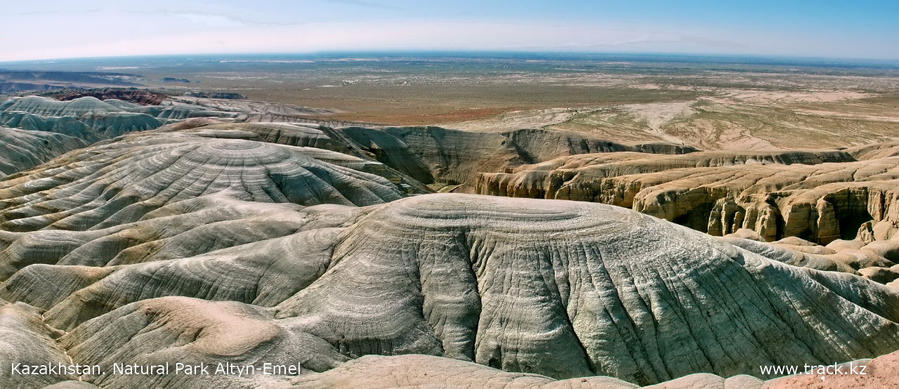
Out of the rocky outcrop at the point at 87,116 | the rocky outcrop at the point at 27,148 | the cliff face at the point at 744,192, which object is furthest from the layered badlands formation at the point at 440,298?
the rocky outcrop at the point at 87,116

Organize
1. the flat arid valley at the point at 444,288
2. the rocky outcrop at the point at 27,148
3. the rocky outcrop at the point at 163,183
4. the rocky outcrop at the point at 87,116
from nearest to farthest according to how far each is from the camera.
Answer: the flat arid valley at the point at 444,288, the rocky outcrop at the point at 163,183, the rocky outcrop at the point at 27,148, the rocky outcrop at the point at 87,116

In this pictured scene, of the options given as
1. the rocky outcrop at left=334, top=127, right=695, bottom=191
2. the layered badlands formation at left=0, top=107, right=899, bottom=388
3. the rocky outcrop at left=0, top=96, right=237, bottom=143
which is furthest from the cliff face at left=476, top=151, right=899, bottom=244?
the rocky outcrop at left=0, top=96, right=237, bottom=143

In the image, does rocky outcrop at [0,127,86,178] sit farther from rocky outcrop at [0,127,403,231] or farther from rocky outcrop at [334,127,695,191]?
rocky outcrop at [334,127,695,191]

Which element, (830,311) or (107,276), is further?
(107,276)

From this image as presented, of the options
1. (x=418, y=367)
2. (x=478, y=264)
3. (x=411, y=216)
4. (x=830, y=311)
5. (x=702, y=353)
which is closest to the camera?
(x=418, y=367)

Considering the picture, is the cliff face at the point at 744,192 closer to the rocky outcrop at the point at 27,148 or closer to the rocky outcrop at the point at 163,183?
the rocky outcrop at the point at 163,183

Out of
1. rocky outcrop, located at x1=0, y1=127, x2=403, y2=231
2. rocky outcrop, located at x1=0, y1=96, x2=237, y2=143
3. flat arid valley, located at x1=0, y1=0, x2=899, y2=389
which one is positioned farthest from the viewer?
rocky outcrop, located at x1=0, y1=96, x2=237, y2=143

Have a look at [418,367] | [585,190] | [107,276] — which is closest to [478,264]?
[418,367]

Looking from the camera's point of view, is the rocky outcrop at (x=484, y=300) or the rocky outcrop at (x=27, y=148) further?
the rocky outcrop at (x=27, y=148)

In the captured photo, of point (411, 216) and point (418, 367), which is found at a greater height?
point (411, 216)

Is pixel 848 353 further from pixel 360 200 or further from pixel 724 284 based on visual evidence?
pixel 360 200

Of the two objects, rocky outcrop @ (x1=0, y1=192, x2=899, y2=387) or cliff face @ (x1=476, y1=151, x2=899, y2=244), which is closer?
rocky outcrop @ (x1=0, y1=192, x2=899, y2=387)
